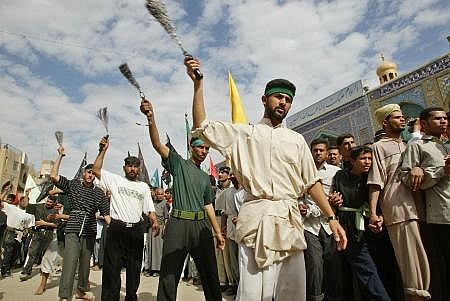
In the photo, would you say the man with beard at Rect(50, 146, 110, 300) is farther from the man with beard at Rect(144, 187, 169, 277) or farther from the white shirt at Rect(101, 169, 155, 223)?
the man with beard at Rect(144, 187, 169, 277)

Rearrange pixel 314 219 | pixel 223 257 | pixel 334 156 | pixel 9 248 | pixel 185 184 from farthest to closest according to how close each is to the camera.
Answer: pixel 9 248, pixel 223 257, pixel 334 156, pixel 314 219, pixel 185 184

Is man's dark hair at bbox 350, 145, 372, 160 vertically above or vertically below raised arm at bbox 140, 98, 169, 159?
below

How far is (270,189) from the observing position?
198cm

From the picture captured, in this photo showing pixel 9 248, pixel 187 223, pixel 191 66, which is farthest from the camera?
pixel 9 248

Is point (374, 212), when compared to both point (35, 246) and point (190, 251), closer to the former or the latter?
point (190, 251)

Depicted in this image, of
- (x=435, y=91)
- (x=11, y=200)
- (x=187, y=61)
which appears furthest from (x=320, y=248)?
(x=435, y=91)

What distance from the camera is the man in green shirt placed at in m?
3.12

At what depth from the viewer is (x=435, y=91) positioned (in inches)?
503

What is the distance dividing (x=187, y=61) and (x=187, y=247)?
193cm

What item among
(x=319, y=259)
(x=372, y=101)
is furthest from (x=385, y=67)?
(x=319, y=259)

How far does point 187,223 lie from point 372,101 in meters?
14.6

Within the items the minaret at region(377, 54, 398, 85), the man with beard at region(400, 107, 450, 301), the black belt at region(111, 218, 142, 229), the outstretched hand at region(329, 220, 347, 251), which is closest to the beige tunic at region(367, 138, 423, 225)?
the man with beard at region(400, 107, 450, 301)

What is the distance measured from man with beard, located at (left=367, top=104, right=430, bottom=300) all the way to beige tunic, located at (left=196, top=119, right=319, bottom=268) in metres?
1.37

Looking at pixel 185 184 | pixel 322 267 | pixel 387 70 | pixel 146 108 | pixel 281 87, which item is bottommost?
pixel 322 267
